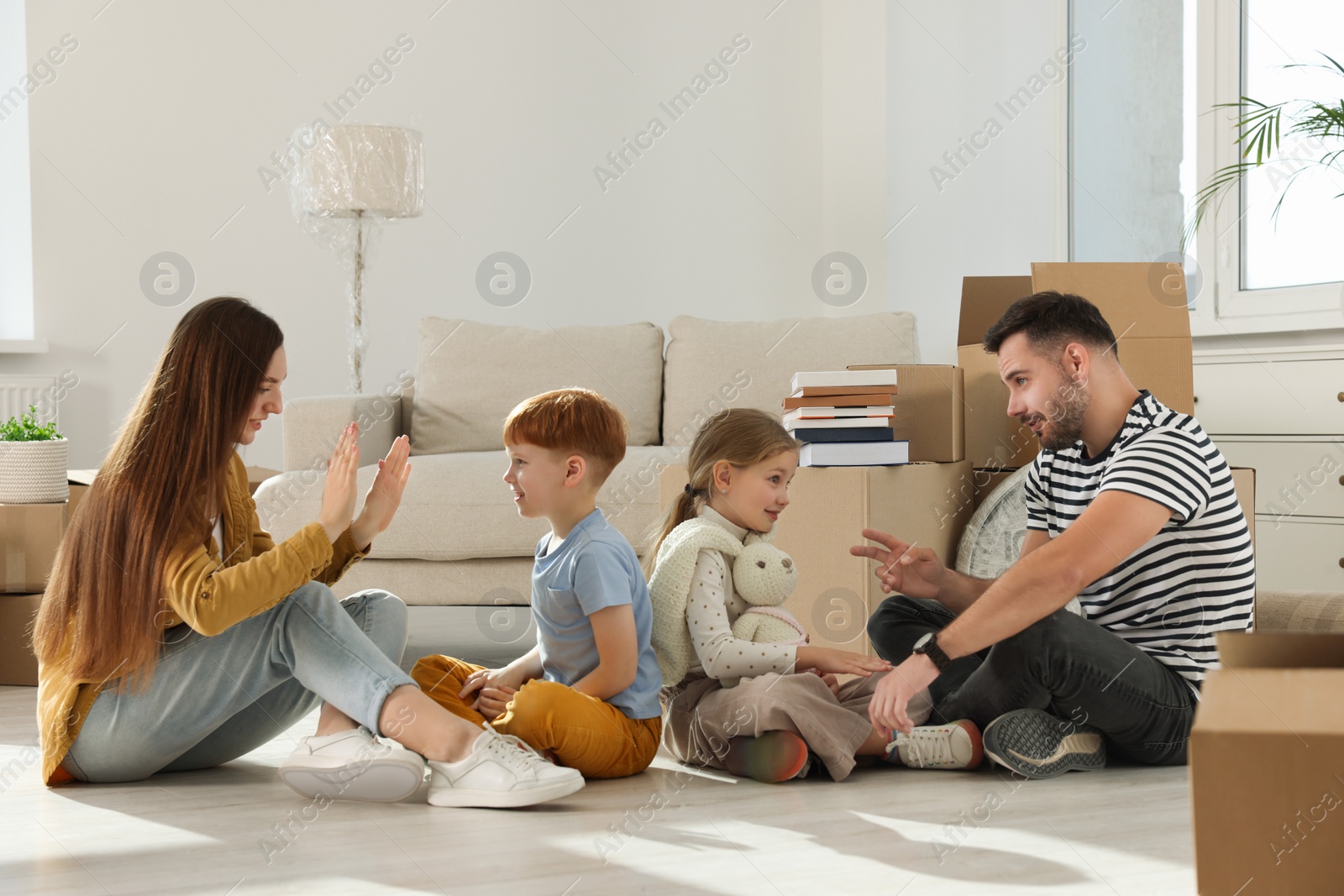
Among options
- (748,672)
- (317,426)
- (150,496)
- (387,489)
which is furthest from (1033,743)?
(317,426)

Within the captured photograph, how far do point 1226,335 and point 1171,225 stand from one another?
0.46 meters

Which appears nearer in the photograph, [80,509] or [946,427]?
[80,509]

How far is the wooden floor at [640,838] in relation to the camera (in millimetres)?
1211

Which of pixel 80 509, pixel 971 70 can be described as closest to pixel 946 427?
pixel 80 509

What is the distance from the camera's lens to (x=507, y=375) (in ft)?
11.2

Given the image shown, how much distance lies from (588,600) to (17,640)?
5.56 ft

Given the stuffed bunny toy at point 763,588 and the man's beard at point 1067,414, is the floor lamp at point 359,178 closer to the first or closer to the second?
the stuffed bunny toy at point 763,588

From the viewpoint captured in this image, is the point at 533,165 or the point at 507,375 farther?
the point at 533,165

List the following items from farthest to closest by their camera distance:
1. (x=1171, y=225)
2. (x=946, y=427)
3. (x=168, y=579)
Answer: (x=1171, y=225) < (x=946, y=427) < (x=168, y=579)

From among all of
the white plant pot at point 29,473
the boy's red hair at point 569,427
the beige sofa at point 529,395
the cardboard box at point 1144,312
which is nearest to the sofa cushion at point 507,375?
the beige sofa at point 529,395

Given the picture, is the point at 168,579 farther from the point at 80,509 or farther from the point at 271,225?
the point at 271,225

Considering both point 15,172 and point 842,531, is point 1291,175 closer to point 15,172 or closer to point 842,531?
point 842,531

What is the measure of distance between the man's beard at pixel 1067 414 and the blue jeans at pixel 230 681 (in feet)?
3.17

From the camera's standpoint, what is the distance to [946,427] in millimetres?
2395
